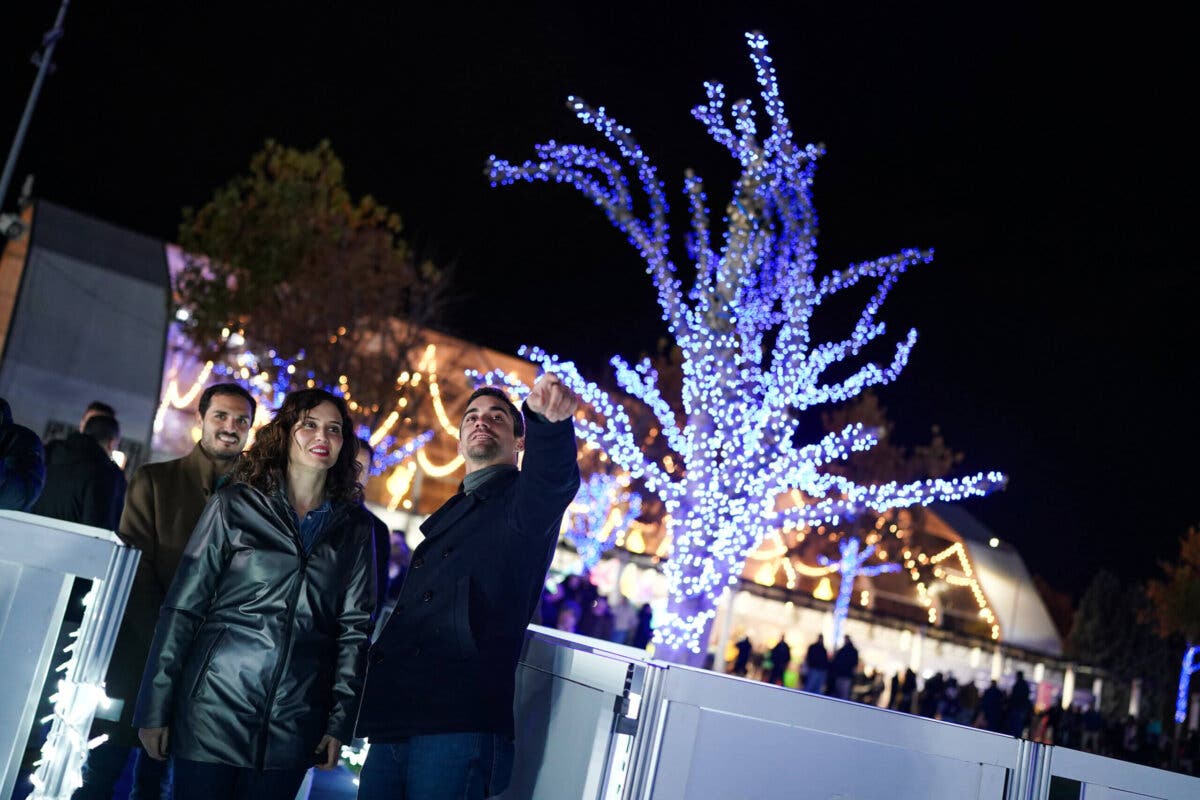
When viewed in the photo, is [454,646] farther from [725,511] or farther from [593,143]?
[593,143]

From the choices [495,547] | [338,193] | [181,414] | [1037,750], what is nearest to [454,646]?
[495,547]

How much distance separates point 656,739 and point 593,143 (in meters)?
10.9

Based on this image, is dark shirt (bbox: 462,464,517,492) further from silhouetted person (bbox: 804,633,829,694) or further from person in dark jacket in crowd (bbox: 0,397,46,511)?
silhouetted person (bbox: 804,633,829,694)

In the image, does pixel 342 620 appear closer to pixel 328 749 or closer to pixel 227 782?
pixel 328 749

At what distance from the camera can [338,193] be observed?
1049 inches

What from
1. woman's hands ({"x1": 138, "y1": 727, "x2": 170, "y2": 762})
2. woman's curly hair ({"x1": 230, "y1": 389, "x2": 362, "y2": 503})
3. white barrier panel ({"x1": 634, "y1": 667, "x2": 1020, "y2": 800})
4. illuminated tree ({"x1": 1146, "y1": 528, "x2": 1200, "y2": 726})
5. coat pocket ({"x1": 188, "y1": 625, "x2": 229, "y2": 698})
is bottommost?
woman's hands ({"x1": 138, "y1": 727, "x2": 170, "y2": 762})

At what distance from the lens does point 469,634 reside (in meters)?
2.99

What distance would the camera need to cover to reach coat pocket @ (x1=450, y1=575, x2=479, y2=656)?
9.84 ft

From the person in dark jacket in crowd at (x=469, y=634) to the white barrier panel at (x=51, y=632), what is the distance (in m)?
0.77

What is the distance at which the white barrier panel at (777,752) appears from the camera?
270cm

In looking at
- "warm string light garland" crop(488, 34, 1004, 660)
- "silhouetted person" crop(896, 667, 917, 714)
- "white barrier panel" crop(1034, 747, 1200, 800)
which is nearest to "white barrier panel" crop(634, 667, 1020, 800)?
"white barrier panel" crop(1034, 747, 1200, 800)

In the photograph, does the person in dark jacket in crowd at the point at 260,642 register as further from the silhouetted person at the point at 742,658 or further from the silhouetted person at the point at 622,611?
the silhouetted person at the point at 622,611

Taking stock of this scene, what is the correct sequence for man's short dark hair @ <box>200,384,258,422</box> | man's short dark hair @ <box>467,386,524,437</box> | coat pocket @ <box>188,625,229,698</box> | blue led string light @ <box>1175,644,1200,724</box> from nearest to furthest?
coat pocket @ <box>188,625,229,698</box> < man's short dark hair @ <box>467,386,524,437</box> < man's short dark hair @ <box>200,384,258,422</box> < blue led string light @ <box>1175,644,1200,724</box>

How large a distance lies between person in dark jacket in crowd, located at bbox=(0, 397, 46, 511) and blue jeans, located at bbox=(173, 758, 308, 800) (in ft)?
4.77
